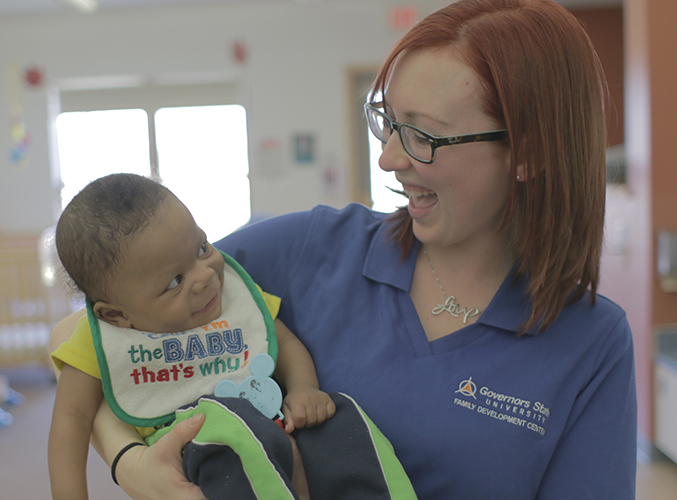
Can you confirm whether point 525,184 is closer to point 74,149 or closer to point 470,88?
point 470,88

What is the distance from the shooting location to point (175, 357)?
1056mm

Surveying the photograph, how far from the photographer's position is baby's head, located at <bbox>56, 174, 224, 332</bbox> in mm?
959

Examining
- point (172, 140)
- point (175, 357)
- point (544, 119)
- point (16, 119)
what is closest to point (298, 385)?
point (175, 357)

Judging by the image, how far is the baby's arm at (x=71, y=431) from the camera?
95cm

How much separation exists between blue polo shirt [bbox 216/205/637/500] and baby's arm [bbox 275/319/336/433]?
0.10 ft

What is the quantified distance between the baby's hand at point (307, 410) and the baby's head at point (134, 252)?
257 millimetres

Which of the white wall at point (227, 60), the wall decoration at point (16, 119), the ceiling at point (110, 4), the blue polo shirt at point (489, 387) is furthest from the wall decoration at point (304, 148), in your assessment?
the blue polo shirt at point (489, 387)

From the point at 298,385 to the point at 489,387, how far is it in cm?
34

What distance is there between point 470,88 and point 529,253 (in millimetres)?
336

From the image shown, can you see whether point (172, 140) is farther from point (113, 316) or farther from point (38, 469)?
point (113, 316)

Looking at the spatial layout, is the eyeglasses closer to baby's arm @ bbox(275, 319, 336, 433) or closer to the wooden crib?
baby's arm @ bbox(275, 319, 336, 433)

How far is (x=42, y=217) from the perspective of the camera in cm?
667

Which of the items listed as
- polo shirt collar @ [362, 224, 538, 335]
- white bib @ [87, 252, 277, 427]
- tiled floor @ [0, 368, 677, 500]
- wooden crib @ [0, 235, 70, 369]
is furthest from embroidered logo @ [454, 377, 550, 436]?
wooden crib @ [0, 235, 70, 369]

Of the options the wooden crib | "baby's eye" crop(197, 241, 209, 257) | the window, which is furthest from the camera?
the window
